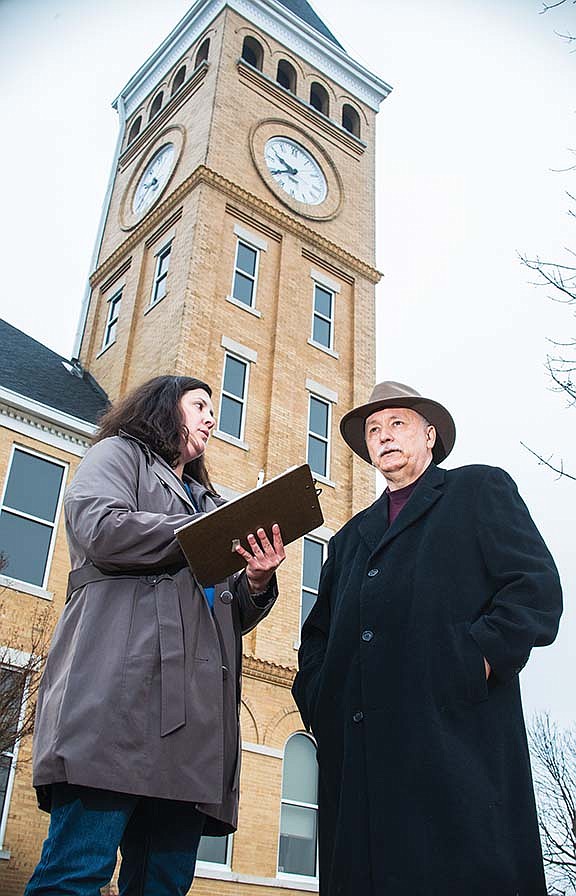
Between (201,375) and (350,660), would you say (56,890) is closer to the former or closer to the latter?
(350,660)

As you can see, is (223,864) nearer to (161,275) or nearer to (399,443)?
(399,443)

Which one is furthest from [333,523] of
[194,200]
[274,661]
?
[194,200]

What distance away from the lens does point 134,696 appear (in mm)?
3051

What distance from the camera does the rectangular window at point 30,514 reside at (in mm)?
14281

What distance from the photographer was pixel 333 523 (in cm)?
1870

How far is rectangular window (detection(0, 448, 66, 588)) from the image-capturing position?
46.9ft

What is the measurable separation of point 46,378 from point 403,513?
15763mm

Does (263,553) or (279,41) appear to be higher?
(279,41)

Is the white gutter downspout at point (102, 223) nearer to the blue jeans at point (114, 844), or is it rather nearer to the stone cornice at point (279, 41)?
the stone cornice at point (279, 41)

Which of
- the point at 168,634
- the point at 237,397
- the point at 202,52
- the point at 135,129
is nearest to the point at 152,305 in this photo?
the point at 237,397

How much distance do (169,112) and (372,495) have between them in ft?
40.8

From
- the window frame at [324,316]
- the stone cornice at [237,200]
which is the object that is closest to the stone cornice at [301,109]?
the stone cornice at [237,200]

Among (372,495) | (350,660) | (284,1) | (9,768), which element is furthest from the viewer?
(284,1)

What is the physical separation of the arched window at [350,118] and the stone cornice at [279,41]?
618 millimetres
